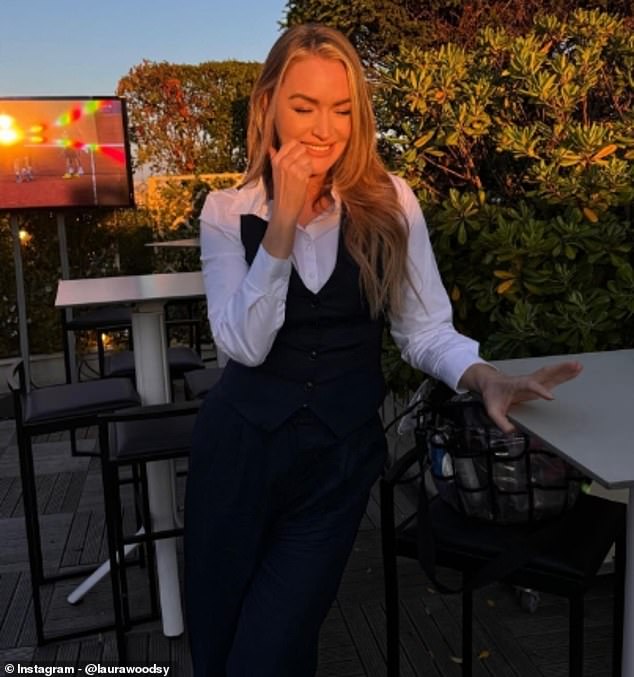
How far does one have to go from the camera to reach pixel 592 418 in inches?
47.7

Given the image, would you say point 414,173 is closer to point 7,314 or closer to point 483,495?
point 483,495

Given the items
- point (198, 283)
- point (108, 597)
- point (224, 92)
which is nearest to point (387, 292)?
point (198, 283)

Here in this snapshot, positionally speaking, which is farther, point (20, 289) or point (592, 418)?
point (20, 289)

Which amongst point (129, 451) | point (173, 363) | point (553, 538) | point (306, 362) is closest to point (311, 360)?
point (306, 362)

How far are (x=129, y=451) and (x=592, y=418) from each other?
126 cm

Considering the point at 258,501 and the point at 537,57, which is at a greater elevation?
the point at 537,57

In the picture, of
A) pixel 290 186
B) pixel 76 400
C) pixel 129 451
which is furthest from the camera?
pixel 76 400

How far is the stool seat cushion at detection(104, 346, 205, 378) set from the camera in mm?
3074

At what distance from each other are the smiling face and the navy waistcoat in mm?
163

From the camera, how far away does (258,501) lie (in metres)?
1.39

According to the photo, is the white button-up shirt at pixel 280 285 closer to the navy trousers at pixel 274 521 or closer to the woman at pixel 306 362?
the woman at pixel 306 362

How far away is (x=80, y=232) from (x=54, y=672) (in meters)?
4.41

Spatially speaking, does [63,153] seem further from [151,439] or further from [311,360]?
[311,360]

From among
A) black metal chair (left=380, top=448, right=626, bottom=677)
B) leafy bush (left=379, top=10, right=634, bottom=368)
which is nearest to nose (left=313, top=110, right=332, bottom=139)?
black metal chair (left=380, top=448, right=626, bottom=677)
